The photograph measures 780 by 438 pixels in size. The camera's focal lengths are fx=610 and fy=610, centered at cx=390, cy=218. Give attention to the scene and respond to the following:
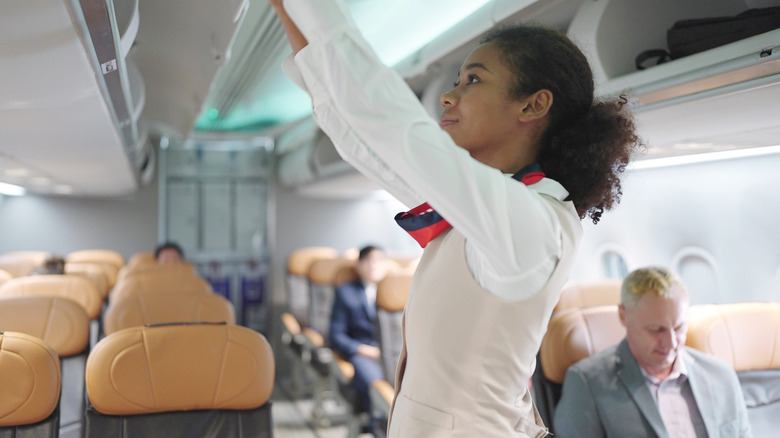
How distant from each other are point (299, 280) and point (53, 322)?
505 cm

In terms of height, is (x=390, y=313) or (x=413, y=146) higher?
(x=413, y=146)

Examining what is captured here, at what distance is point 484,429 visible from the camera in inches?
37.0

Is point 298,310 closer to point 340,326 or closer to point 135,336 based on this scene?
point 340,326

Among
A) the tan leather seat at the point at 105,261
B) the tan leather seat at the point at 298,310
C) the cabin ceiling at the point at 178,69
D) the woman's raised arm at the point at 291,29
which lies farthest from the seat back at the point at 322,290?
the woman's raised arm at the point at 291,29

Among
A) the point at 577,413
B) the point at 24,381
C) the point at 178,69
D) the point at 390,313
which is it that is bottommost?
the point at 577,413

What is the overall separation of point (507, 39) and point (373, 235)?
845 cm

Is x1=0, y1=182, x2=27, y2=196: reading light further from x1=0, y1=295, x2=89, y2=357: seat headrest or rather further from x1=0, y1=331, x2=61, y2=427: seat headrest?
x1=0, y1=331, x2=61, y2=427: seat headrest

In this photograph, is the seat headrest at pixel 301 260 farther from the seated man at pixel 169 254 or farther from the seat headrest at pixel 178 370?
the seat headrest at pixel 178 370

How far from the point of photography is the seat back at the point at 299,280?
7580mm

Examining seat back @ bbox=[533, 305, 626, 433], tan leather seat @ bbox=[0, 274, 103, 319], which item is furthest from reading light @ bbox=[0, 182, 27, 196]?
seat back @ bbox=[533, 305, 626, 433]

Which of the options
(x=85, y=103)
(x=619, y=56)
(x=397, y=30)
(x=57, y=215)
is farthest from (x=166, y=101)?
(x=57, y=215)

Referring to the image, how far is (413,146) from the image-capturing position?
69 cm

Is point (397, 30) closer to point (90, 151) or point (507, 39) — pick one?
point (90, 151)

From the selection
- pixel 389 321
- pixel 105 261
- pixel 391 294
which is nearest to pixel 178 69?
pixel 391 294
